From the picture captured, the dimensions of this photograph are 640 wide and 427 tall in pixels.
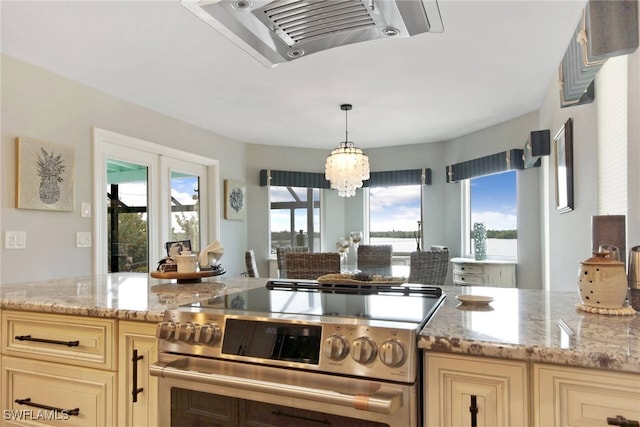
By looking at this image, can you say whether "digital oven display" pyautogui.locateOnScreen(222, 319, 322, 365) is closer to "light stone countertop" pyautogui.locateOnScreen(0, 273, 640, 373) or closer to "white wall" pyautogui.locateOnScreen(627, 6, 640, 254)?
"light stone countertop" pyautogui.locateOnScreen(0, 273, 640, 373)

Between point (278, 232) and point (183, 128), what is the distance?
82.4 inches

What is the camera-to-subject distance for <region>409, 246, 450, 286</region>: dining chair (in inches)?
126

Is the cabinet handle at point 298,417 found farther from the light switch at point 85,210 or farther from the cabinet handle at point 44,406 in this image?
the light switch at point 85,210

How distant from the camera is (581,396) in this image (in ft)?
2.80

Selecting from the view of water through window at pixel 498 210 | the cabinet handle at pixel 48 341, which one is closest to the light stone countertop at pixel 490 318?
the cabinet handle at pixel 48 341

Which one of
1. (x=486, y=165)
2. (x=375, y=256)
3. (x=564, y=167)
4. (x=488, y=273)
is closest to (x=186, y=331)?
(x=564, y=167)

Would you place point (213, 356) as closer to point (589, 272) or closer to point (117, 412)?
point (117, 412)

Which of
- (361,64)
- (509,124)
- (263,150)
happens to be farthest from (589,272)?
(263,150)

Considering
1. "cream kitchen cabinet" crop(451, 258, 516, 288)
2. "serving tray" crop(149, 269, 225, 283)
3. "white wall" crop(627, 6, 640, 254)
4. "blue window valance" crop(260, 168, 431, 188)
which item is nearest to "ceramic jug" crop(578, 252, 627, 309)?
"white wall" crop(627, 6, 640, 254)

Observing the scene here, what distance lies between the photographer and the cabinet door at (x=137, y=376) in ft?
4.20

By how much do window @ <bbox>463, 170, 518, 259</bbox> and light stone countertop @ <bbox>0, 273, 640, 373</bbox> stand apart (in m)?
3.23

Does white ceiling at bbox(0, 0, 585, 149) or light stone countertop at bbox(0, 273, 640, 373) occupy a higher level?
white ceiling at bbox(0, 0, 585, 149)

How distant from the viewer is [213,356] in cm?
115

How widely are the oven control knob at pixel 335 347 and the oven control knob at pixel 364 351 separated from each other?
23 mm
